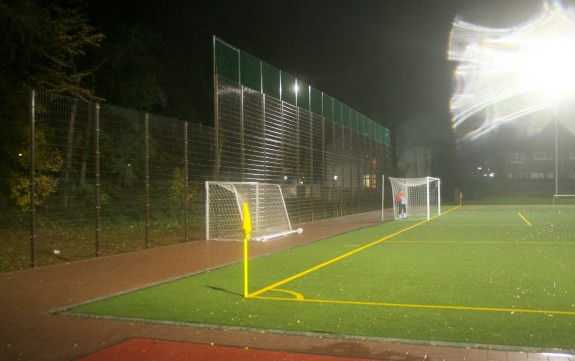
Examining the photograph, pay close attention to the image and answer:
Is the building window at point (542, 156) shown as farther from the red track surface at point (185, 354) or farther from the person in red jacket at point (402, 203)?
the red track surface at point (185, 354)

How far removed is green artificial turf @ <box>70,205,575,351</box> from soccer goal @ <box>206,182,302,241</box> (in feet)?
14.5

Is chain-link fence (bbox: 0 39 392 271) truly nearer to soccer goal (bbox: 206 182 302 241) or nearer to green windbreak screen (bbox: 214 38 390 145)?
green windbreak screen (bbox: 214 38 390 145)

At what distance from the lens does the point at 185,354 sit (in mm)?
5383

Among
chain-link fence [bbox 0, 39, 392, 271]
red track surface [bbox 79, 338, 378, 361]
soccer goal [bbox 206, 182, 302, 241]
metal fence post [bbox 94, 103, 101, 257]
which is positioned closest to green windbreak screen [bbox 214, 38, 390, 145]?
chain-link fence [bbox 0, 39, 392, 271]

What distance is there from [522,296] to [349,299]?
→ 8.61 ft

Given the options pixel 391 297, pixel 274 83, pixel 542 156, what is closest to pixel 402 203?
pixel 274 83

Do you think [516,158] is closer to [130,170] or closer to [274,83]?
[274,83]

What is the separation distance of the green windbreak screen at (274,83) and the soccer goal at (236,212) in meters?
4.17

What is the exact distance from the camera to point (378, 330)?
242 inches

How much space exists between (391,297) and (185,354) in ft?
12.2

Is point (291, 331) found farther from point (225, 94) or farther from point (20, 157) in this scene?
point (225, 94)

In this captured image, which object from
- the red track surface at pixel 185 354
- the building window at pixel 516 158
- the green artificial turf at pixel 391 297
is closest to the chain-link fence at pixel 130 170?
the green artificial turf at pixel 391 297

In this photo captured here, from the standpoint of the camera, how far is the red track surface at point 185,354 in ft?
17.2

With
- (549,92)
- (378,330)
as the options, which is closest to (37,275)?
(378,330)
